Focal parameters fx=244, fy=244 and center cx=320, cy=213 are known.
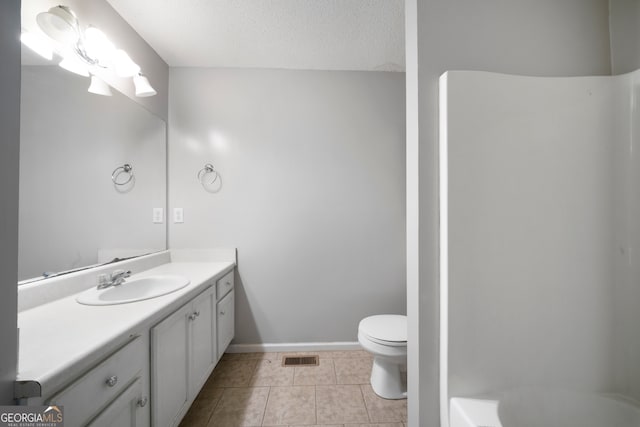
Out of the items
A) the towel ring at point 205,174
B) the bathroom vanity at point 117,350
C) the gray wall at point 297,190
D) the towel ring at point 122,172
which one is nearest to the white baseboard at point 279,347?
the gray wall at point 297,190

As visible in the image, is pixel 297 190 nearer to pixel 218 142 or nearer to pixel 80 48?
pixel 218 142

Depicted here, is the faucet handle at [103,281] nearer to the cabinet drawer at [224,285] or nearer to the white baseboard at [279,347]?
the cabinet drawer at [224,285]

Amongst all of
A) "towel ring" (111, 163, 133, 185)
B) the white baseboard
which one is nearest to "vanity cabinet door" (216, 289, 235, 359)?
the white baseboard

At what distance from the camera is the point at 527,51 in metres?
0.90

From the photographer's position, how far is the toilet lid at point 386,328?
1.49m

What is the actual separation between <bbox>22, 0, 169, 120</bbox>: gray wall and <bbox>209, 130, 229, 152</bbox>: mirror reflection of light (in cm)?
41

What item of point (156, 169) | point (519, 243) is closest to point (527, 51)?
point (519, 243)

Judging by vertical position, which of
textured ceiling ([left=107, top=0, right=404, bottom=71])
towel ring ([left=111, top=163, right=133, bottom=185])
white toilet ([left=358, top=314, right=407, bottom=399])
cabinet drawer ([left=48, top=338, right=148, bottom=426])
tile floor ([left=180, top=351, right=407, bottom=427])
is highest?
textured ceiling ([left=107, top=0, right=404, bottom=71])

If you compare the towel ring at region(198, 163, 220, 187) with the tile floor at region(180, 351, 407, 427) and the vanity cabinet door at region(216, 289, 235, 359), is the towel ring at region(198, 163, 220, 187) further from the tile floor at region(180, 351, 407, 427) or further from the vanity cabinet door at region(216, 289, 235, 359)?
the tile floor at region(180, 351, 407, 427)

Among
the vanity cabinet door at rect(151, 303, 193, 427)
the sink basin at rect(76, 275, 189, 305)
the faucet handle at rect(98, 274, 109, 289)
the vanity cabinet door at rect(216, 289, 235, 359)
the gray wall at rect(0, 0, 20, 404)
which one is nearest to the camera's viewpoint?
the gray wall at rect(0, 0, 20, 404)

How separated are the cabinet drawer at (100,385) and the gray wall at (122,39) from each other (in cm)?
142

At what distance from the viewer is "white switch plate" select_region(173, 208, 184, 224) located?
2037 mm

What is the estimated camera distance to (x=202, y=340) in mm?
1464

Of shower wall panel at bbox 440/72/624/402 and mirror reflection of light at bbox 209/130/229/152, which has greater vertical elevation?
mirror reflection of light at bbox 209/130/229/152
